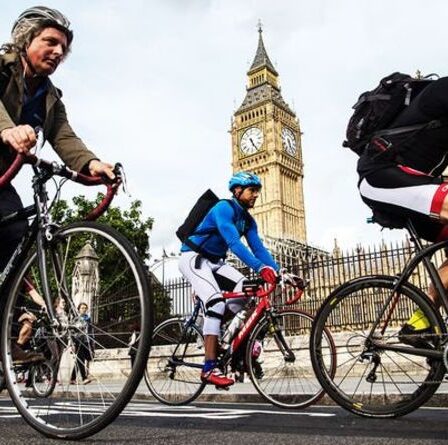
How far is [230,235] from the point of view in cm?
465

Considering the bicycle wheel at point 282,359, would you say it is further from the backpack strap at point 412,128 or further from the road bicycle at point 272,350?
the backpack strap at point 412,128

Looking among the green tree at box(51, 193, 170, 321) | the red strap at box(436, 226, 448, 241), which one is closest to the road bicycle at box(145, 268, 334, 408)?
the red strap at box(436, 226, 448, 241)

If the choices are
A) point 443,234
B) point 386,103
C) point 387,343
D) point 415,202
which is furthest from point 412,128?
point 387,343

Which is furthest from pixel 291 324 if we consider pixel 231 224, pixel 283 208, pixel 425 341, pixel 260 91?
A: pixel 260 91

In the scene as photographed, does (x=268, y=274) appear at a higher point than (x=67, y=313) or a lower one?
higher

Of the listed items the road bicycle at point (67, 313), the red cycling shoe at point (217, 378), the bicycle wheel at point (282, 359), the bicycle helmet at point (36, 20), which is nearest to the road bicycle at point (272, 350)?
the bicycle wheel at point (282, 359)

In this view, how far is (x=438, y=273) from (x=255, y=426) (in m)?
1.21

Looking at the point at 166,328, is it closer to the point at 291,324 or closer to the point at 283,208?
the point at 291,324

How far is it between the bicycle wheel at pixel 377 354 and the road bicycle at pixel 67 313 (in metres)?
1.13

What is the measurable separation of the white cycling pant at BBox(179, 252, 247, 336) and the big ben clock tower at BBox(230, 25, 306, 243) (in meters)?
73.2

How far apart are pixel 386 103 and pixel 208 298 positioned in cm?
256

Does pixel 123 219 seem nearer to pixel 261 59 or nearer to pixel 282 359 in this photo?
pixel 282 359

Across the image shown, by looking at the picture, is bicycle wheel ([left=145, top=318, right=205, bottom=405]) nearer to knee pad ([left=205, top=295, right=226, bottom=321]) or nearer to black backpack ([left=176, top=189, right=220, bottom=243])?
knee pad ([left=205, top=295, right=226, bottom=321])

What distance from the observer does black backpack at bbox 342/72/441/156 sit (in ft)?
9.22
